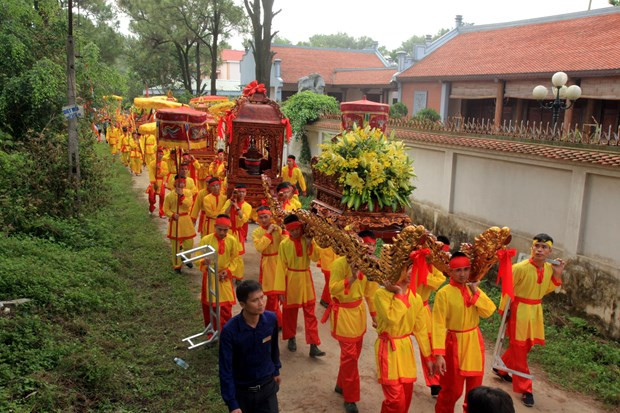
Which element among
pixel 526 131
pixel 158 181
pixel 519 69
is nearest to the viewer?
pixel 526 131

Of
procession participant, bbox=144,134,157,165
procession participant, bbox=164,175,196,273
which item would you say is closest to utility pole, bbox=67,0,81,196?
procession participant, bbox=164,175,196,273

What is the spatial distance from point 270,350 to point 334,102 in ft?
47.8

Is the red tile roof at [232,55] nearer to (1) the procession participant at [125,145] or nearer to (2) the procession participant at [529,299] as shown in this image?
(1) the procession participant at [125,145]

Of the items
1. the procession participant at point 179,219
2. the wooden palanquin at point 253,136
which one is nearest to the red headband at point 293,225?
the procession participant at point 179,219

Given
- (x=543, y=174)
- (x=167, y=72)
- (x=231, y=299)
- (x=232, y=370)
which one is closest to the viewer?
(x=232, y=370)

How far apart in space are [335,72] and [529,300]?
1074 inches

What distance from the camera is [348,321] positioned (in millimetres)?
5512

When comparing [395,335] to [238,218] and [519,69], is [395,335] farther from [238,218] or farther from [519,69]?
[519,69]

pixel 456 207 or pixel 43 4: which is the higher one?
pixel 43 4

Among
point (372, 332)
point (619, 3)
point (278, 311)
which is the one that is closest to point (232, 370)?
point (278, 311)

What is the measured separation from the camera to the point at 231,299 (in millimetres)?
6613

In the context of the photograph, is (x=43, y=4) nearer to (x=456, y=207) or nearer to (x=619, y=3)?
(x=456, y=207)

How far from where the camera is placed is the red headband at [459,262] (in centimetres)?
470

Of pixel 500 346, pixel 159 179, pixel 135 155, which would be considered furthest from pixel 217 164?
pixel 500 346
